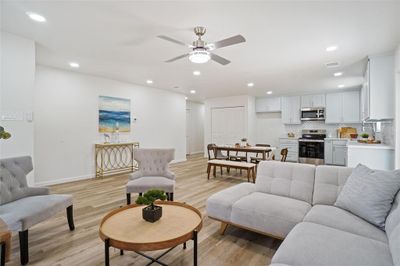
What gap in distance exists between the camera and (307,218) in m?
1.86

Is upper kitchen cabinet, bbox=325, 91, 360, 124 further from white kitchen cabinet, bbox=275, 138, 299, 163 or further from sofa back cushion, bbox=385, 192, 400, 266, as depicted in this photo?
sofa back cushion, bbox=385, 192, 400, 266

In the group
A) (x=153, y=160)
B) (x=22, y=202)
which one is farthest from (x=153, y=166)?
(x=22, y=202)

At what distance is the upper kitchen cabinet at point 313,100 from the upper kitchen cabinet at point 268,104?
94 cm

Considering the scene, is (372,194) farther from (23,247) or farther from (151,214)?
(23,247)

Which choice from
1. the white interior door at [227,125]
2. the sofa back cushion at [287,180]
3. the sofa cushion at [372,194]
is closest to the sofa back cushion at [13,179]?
the sofa back cushion at [287,180]

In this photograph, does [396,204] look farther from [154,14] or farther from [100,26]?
[100,26]

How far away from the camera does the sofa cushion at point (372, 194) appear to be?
1.65 m

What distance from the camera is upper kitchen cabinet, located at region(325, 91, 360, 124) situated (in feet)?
22.6

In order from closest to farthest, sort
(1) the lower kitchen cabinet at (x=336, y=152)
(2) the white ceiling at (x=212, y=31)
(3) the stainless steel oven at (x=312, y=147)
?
(2) the white ceiling at (x=212, y=31), (1) the lower kitchen cabinet at (x=336, y=152), (3) the stainless steel oven at (x=312, y=147)

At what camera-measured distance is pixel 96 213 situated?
3.08 meters

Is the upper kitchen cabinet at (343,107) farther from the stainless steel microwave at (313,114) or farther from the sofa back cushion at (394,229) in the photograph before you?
the sofa back cushion at (394,229)

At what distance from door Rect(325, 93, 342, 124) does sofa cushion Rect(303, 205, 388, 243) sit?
21.0 feet

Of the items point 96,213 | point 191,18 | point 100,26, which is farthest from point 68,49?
point 96,213

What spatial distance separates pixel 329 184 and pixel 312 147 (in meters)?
5.83
